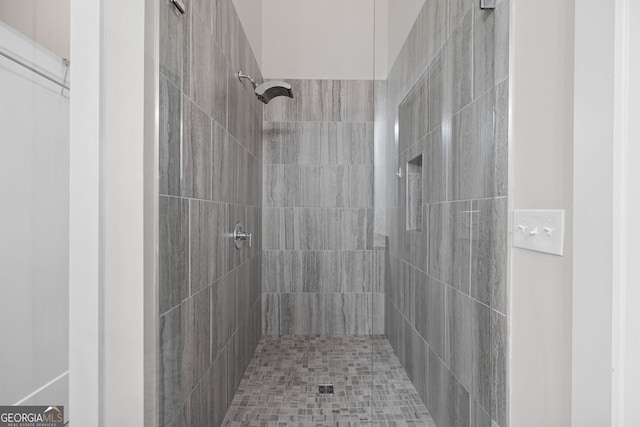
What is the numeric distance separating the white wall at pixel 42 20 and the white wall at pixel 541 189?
111cm

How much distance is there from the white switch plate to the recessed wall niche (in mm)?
402

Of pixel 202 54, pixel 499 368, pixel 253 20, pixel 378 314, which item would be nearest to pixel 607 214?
pixel 499 368

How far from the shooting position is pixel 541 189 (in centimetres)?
89

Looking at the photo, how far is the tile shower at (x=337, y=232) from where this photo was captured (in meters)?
1.10

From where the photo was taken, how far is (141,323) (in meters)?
1.00

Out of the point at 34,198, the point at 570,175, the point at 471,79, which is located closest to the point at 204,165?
the point at 34,198

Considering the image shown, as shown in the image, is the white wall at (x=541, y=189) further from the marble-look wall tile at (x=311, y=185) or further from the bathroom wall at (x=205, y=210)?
the marble-look wall tile at (x=311, y=185)

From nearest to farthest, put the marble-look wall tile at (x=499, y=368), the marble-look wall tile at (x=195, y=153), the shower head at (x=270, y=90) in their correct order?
the marble-look wall tile at (x=499, y=368) < the marble-look wall tile at (x=195, y=153) < the shower head at (x=270, y=90)

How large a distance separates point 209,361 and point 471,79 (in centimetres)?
135

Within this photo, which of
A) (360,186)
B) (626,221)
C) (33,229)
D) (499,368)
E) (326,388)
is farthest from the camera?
(360,186)

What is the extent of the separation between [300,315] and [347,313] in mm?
262

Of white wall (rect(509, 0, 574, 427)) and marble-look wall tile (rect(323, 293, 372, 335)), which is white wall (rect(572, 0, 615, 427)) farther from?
marble-look wall tile (rect(323, 293, 372, 335))

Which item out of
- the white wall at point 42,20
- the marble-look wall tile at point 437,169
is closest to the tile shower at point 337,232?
the marble-look wall tile at point 437,169

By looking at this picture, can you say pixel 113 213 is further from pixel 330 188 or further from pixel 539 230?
pixel 330 188
